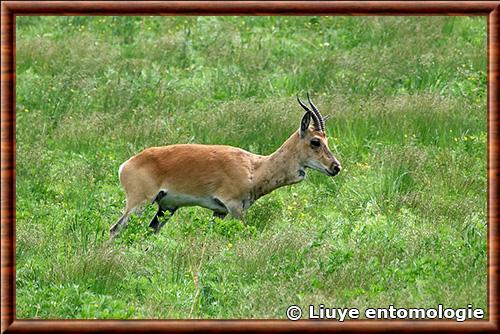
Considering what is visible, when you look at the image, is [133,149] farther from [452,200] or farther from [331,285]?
[331,285]

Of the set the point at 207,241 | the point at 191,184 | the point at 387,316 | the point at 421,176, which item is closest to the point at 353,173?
the point at 421,176

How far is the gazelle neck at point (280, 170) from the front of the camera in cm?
1208

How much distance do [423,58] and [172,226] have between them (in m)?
5.98

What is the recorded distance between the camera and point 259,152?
14258mm

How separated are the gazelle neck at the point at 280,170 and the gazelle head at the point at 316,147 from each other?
82 millimetres

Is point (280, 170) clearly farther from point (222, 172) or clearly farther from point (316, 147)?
point (222, 172)

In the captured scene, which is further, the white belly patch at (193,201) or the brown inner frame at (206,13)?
the white belly patch at (193,201)

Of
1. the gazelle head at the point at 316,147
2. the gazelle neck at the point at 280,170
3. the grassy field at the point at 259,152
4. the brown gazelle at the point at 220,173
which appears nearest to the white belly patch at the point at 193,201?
the brown gazelle at the point at 220,173

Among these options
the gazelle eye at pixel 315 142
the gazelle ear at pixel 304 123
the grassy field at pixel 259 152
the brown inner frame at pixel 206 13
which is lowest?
the grassy field at pixel 259 152

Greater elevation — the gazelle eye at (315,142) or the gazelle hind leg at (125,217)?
the gazelle eye at (315,142)

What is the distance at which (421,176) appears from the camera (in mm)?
13031

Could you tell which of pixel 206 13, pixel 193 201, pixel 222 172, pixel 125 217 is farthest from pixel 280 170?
pixel 206 13

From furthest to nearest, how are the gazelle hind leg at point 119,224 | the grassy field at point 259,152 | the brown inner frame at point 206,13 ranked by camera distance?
the gazelle hind leg at point 119,224
the grassy field at point 259,152
the brown inner frame at point 206,13

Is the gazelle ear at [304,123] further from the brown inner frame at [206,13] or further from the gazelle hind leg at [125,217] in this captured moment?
the brown inner frame at [206,13]
